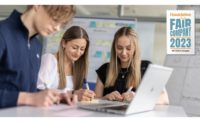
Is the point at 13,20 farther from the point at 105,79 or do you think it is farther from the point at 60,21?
the point at 105,79

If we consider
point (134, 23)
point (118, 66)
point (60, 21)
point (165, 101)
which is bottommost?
point (165, 101)

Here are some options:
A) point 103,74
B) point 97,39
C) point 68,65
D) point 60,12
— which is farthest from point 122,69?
point 60,12

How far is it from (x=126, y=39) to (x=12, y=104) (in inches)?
52.2

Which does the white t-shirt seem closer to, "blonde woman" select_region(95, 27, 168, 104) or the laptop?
"blonde woman" select_region(95, 27, 168, 104)

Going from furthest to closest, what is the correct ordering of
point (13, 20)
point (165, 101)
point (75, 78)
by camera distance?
point (75, 78), point (165, 101), point (13, 20)

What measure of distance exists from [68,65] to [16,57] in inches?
36.0

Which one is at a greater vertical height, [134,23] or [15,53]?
[134,23]

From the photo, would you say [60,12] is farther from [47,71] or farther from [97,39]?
[97,39]

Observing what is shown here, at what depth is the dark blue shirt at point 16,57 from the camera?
1.18 metres

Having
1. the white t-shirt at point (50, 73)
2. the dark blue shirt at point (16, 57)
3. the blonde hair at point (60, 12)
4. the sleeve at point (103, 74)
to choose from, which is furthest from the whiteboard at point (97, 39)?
the blonde hair at point (60, 12)

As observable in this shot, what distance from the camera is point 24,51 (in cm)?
130
